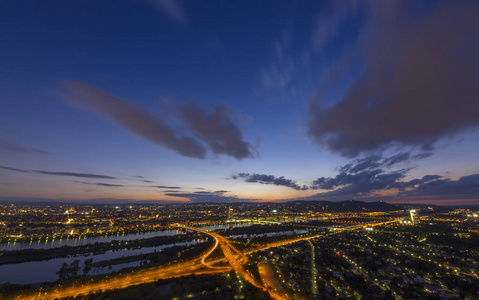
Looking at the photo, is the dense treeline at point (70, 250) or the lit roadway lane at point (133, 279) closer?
the lit roadway lane at point (133, 279)

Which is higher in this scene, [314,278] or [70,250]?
[314,278]

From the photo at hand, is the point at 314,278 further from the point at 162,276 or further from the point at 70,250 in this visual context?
the point at 70,250

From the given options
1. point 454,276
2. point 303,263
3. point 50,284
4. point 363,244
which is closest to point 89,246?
point 50,284

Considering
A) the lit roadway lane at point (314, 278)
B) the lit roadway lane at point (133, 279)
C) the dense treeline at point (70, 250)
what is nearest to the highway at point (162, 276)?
→ the lit roadway lane at point (133, 279)

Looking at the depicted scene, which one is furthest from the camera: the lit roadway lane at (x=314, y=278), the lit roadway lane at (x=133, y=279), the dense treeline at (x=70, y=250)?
the dense treeline at (x=70, y=250)

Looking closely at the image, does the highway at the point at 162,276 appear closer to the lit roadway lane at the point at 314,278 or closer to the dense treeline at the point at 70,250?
the lit roadway lane at the point at 314,278

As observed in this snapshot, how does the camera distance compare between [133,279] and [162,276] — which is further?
[162,276]

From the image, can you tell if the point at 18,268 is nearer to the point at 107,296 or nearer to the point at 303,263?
the point at 107,296

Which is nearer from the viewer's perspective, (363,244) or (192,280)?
(192,280)

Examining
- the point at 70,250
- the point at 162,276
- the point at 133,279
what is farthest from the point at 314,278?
the point at 70,250

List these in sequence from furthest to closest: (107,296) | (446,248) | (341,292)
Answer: (446,248), (341,292), (107,296)

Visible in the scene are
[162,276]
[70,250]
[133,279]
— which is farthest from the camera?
[70,250]
